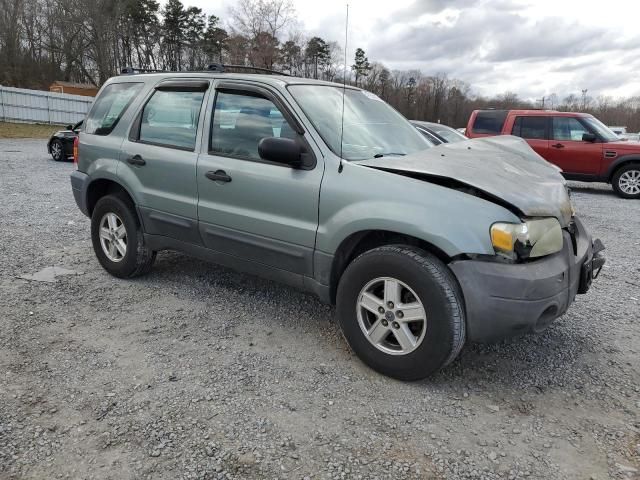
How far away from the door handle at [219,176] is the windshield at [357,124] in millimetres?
762

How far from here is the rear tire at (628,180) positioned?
10930 millimetres

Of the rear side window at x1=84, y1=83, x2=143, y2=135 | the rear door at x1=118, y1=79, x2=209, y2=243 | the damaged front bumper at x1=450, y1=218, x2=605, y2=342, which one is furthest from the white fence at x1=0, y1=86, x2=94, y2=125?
the damaged front bumper at x1=450, y1=218, x2=605, y2=342

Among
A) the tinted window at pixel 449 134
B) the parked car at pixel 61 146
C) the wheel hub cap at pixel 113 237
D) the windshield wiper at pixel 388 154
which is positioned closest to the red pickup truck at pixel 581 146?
the tinted window at pixel 449 134

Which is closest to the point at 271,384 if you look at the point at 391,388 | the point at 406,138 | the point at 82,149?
the point at 391,388

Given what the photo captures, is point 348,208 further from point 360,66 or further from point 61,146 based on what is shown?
point 61,146

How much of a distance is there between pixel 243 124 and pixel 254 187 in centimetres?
54

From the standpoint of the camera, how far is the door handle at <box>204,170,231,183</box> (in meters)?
3.62

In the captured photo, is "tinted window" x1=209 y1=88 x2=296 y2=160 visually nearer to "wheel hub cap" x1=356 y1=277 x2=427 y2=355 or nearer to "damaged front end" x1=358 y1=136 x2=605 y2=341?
"damaged front end" x1=358 y1=136 x2=605 y2=341

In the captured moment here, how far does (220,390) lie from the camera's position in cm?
286

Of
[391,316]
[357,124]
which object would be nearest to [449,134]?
[357,124]

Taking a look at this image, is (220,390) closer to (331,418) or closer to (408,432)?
(331,418)

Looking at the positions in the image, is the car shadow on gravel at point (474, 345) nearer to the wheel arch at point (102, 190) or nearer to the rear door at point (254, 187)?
the rear door at point (254, 187)

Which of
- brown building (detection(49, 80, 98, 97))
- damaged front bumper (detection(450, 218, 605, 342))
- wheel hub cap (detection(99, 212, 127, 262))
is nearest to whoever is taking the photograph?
damaged front bumper (detection(450, 218, 605, 342))

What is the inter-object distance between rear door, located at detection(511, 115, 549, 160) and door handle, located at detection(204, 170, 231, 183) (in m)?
9.82
